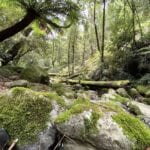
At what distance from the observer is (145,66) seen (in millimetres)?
9859

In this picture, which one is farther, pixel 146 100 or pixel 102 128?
pixel 146 100

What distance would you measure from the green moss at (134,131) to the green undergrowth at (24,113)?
2.83ft

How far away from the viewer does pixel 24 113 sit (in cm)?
306

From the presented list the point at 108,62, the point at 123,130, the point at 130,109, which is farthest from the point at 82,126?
the point at 108,62

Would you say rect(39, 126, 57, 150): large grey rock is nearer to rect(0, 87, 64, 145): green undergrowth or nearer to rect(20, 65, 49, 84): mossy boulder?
rect(0, 87, 64, 145): green undergrowth

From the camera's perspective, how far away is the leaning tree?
22.4 ft

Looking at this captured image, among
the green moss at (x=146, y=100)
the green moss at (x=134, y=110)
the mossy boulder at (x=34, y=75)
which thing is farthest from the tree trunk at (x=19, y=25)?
the green moss at (x=146, y=100)

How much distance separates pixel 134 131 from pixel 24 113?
4.48 feet

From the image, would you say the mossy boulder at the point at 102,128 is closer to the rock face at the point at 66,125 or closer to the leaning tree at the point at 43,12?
the rock face at the point at 66,125

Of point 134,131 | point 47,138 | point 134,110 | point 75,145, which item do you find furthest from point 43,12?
point 134,131

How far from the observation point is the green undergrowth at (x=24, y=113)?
2895 mm

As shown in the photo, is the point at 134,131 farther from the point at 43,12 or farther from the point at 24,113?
the point at 43,12

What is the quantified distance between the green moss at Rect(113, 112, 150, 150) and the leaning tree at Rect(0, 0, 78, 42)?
4.92 meters

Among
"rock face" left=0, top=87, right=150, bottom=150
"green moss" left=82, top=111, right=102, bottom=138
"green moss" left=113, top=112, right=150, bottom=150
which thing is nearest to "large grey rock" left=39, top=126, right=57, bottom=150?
"rock face" left=0, top=87, right=150, bottom=150
